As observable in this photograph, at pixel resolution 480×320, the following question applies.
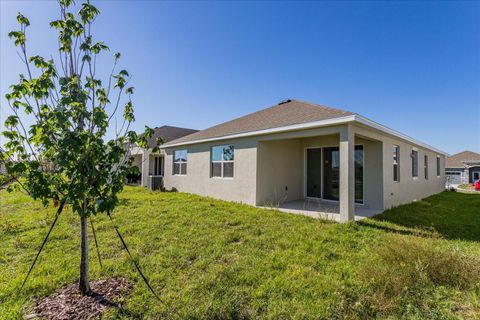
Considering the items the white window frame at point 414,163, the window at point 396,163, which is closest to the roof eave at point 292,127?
the window at point 396,163

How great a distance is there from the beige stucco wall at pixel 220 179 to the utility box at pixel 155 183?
2.76ft

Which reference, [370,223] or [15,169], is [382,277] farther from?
[15,169]

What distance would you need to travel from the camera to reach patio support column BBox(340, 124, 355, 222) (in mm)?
6445

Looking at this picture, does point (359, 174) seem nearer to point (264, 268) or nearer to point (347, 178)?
point (347, 178)

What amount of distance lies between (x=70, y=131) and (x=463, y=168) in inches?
1798

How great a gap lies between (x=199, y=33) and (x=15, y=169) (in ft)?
27.7

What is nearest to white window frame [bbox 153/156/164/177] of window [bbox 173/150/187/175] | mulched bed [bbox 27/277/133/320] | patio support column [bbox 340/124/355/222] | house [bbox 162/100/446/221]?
window [bbox 173/150/187/175]

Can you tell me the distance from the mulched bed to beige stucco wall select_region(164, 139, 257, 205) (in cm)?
625

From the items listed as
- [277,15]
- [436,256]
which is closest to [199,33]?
[277,15]

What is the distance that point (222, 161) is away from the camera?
1077cm

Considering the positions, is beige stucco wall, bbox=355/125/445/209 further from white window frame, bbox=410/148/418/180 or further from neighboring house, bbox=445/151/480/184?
neighboring house, bbox=445/151/480/184

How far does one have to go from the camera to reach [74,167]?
248 centimetres

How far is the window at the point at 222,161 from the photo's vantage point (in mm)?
10352

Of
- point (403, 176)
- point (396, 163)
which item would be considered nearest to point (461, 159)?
point (403, 176)
